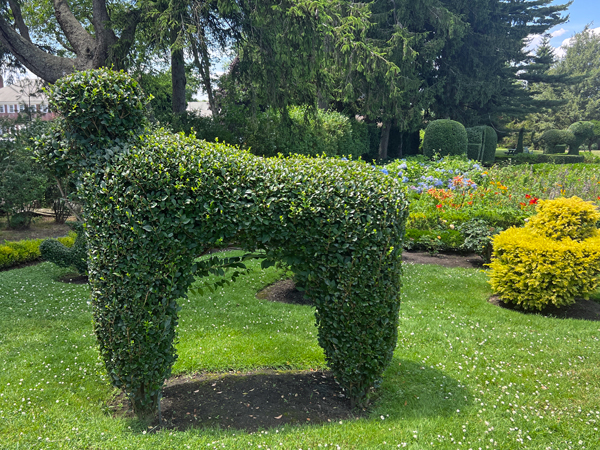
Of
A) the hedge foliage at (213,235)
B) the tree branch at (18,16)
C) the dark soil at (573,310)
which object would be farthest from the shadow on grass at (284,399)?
the tree branch at (18,16)

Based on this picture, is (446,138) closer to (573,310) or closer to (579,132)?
(573,310)

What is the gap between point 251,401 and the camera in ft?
11.8

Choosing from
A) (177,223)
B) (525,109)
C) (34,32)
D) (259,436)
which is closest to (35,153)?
(177,223)

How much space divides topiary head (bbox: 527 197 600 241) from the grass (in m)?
1.39

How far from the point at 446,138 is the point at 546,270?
52.9ft

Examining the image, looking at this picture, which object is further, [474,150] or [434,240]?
[474,150]

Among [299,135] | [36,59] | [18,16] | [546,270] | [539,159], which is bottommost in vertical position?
[546,270]

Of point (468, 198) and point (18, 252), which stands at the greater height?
point (468, 198)

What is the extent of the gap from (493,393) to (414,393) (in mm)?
727

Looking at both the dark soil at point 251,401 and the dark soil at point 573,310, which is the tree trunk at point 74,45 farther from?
the dark soil at point 573,310

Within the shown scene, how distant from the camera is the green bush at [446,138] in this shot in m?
20.5

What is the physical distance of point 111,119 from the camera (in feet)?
10.3

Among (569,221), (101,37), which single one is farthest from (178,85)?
(569,221)

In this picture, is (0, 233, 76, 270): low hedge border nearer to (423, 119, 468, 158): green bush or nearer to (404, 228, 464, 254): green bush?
(404, 228, 464, 254): green bush
